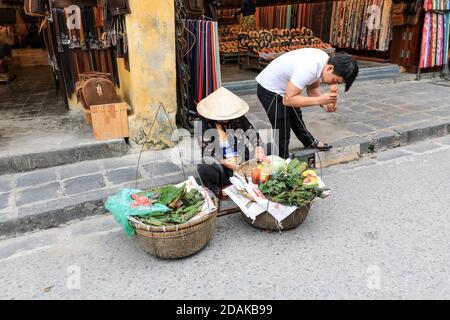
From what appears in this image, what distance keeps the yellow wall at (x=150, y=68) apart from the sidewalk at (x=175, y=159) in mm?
348

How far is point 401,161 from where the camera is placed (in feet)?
16.2

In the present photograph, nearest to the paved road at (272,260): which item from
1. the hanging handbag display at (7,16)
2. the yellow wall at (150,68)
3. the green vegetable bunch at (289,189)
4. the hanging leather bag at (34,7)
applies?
the green vegetable bunch at (289,189)

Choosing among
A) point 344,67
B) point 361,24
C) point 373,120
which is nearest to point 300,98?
point 344,67

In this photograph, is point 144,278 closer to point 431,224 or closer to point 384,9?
point 431,224

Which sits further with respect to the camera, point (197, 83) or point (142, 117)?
point (197, 83)

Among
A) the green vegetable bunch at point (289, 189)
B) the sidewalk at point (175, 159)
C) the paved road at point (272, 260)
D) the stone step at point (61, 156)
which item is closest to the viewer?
the paved road at point (272, 260)

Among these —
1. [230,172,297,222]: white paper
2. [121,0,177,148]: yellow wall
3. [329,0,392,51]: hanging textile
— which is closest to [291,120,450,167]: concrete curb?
[230,172,297,222]: white paper

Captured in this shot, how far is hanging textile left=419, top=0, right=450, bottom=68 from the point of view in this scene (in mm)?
8016

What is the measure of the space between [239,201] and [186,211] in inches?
20.5

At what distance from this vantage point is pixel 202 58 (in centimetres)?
521

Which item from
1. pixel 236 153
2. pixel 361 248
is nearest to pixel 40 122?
pixel 236 153

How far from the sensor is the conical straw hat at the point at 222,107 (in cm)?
355

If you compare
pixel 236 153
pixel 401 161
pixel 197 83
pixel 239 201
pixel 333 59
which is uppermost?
pixel 333 59

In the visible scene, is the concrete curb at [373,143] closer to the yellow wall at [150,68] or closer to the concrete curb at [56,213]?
the yellow wall at [150,68]
